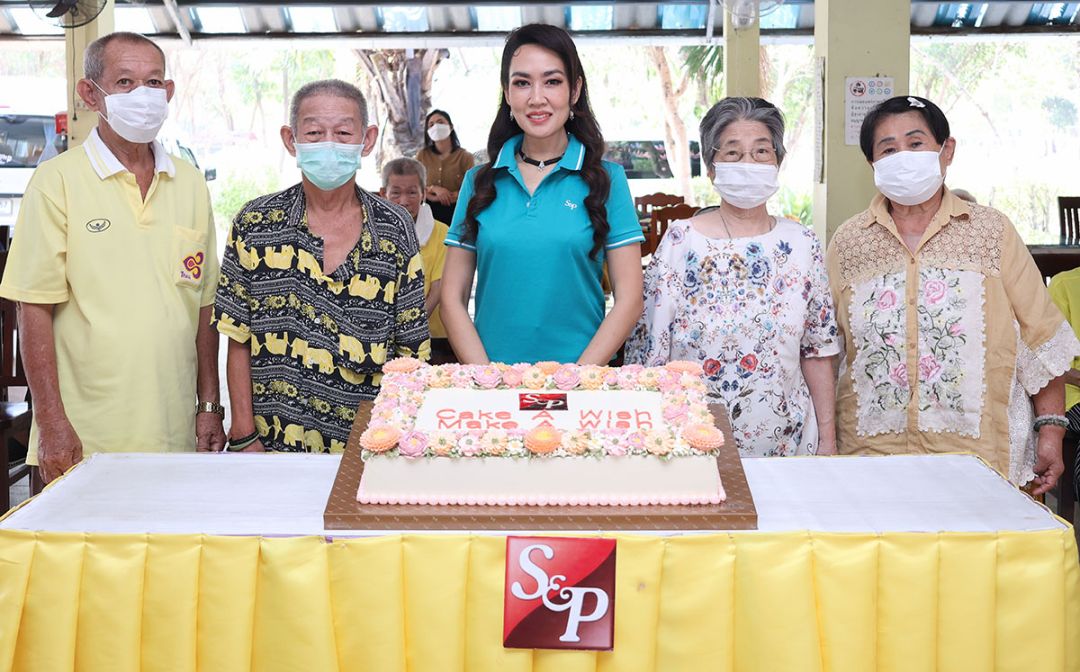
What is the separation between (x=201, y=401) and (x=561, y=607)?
4.14ft

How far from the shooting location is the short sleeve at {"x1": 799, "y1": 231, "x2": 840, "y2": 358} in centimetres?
237

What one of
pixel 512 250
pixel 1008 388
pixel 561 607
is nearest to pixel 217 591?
pixel 561 607

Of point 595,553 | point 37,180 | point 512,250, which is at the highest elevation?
point 37,180

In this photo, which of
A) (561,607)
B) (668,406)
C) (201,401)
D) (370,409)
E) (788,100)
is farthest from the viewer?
(788,100)

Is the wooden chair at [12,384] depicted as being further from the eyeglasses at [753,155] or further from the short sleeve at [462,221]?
the eyeglasses at [753,155]

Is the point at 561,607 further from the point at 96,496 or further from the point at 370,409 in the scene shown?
the point at 96,496

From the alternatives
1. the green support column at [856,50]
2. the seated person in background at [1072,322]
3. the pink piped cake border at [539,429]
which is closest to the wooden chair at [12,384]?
the pink piped cake border at [539,429]

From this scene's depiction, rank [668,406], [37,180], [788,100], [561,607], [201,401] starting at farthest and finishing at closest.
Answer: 1. [788,100]
2. [201,401]
3. [37,180]
4. [668,406]
5. [561,607]

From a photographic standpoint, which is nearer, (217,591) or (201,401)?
(217,591)

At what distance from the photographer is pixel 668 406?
1812 millimetres

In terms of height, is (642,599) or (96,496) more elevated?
(96,496)

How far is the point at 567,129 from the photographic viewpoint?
2.47 meters

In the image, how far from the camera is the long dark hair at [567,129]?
7.70 feet

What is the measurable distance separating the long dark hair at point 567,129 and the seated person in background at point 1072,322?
70.5 inches
